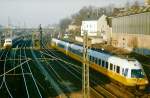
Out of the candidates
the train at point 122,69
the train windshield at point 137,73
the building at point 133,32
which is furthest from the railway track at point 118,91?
the building at point 133,32

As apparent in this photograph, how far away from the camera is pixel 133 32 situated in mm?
62688

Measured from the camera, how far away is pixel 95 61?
124 ft

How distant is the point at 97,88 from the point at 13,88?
788 cm

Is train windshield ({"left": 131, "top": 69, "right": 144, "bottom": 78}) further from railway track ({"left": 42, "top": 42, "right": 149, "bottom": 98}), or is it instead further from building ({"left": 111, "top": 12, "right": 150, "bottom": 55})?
building ({"left": 111, "top": 12, "right": 150, "bottom": 55})

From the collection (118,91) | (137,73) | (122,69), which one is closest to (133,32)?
(118,91)

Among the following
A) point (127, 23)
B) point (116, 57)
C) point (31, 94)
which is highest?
point (127, 23)

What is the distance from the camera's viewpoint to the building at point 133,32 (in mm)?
55531

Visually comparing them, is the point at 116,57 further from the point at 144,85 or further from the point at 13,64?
the point at 13,64

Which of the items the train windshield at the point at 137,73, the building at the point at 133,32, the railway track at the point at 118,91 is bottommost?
the railway track at the point at 118,91

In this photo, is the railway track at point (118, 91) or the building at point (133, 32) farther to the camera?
the building at point (133, 32)

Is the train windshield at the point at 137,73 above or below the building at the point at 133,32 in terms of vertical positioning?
below

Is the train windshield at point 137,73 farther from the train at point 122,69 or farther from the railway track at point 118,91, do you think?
the railway track at point 118,91

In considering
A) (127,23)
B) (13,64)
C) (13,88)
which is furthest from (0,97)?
(127,23)

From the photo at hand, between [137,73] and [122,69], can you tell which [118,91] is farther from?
[137,73]
